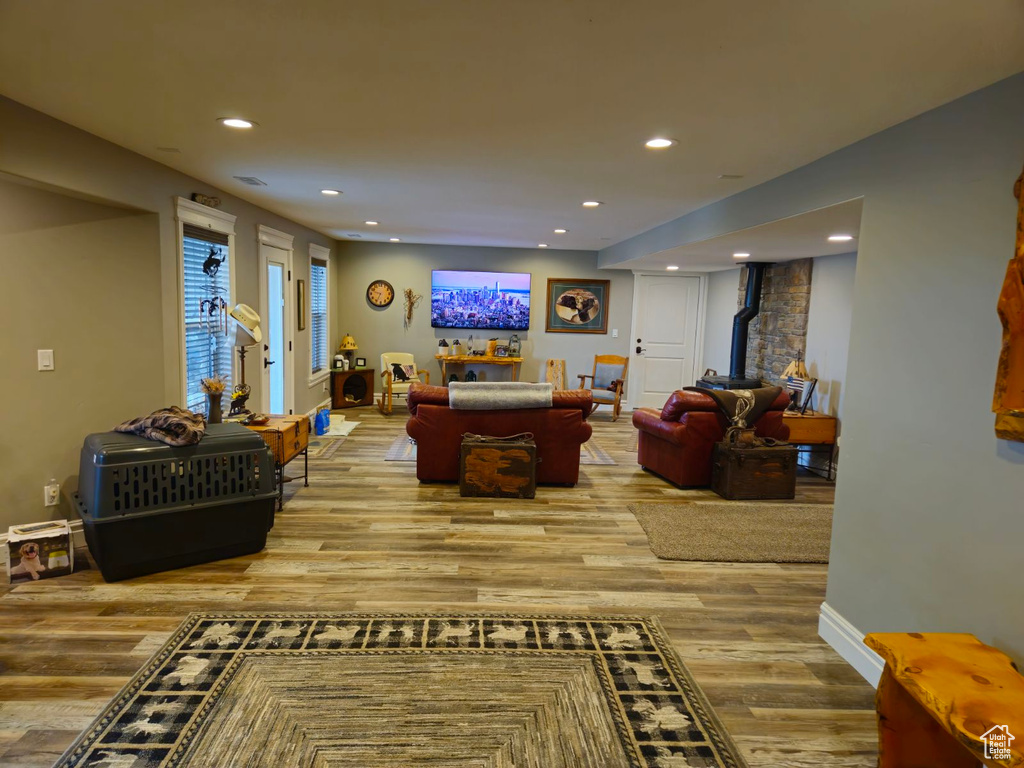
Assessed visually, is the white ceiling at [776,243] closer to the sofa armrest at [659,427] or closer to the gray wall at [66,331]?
the sofa armrest at [659,427]

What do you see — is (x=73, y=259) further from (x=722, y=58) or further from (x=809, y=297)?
(x=809, y=297)

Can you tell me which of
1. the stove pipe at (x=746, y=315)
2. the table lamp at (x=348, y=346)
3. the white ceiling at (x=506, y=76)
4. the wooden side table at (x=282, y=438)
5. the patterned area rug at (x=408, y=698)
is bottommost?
the patterned area rug at (x=408, y=698)

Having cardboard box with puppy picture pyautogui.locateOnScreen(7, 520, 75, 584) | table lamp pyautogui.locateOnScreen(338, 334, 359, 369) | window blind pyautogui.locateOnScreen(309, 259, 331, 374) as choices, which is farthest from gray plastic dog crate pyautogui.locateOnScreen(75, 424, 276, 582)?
table lamp pyautogui.locateOnScreen(338, 334, 359, 369)

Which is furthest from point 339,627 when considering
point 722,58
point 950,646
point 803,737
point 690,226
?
point 690,226

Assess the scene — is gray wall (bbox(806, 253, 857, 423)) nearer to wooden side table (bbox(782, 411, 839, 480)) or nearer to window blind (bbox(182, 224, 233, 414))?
Result: wooden side table (bbox(782, 411, 839, 480))

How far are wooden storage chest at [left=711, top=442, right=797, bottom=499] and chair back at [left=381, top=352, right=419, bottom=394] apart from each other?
451 centimetres

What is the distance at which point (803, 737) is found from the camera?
85.7 inches

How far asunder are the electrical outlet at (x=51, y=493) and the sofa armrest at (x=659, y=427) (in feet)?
14.2

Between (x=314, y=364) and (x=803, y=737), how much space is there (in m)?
6.84

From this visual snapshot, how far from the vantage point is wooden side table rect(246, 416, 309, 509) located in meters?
4.14

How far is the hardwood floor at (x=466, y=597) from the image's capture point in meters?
2.23

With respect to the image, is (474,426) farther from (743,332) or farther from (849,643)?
(743,332)

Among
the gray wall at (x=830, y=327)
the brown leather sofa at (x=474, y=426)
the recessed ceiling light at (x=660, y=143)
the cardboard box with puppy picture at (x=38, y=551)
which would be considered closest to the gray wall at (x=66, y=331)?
the cardboard box with puppy picture at (x=38, y=551)

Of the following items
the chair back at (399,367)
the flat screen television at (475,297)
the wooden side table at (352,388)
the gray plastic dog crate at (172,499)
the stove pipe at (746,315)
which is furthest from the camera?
the flat screen television at (475,297)
